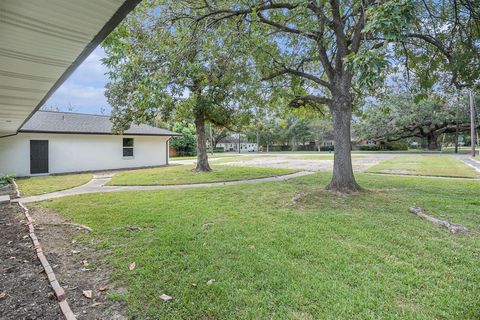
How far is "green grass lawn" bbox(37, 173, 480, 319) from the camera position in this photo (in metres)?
2.63

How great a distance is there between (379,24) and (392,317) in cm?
397

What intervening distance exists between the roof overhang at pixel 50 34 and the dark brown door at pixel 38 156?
505 inches

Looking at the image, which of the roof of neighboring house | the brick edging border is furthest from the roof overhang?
the roof of neighboring house

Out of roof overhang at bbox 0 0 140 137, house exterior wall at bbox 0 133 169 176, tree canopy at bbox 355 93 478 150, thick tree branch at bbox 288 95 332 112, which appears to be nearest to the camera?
roof overhang at bbox 0 0 140 137

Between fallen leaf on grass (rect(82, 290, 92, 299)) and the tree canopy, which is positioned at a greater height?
the tree canopy

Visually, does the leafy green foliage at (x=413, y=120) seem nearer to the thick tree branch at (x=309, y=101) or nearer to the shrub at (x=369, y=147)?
the shrub at (x=369, y=147)

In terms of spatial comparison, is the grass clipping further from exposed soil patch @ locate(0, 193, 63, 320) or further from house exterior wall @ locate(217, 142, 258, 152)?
house exterior wall @ locate(217, 142, 258, 152)

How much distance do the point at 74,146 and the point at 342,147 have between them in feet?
47.4

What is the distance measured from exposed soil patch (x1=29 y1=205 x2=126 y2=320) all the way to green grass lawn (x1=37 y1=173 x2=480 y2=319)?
6.0 inches

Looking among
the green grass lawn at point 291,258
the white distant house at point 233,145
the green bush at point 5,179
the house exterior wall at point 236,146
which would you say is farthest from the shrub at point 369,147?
the green bush at point 5,179

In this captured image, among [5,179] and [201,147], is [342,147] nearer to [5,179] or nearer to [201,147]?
[201,147]

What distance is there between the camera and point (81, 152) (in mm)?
15891

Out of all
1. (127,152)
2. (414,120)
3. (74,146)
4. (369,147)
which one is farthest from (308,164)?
(369,147)

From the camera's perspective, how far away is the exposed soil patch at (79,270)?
8.86 ft
